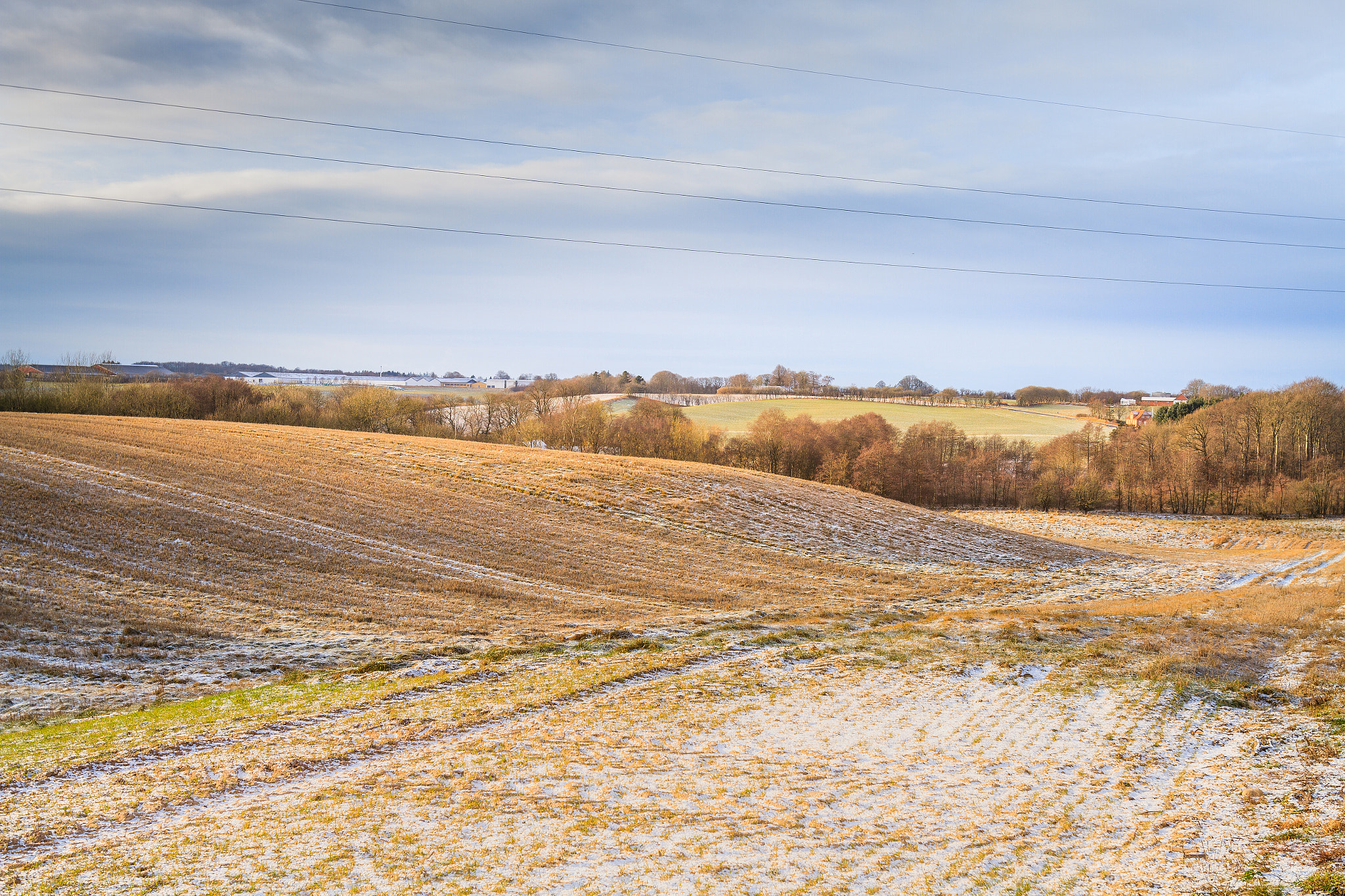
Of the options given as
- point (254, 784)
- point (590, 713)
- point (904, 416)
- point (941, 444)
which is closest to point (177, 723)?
point (254, 784)

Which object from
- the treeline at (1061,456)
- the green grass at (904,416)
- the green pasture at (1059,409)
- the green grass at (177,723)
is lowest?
the green grass at (177,723)

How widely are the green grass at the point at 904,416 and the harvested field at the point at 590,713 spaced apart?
77.2 m

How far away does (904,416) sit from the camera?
126250mm

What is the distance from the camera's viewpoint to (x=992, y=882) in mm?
8266

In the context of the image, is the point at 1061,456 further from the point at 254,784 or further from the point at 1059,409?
the point at 254,784

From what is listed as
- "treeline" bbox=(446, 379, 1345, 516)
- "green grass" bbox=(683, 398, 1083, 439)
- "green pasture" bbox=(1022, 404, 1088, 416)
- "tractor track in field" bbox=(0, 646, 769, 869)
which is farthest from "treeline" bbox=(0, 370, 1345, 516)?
"tractor track in field" bbox=(0, 646, 769, 869)

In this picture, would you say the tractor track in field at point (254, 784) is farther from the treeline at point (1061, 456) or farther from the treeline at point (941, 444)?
the treeline at point (1061, 456)

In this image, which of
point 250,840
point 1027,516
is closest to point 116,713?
point 250,840

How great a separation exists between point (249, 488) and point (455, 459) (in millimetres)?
14326

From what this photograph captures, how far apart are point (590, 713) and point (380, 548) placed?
652 inches

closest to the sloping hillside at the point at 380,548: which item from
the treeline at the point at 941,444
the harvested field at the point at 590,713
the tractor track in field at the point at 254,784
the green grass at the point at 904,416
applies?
the harvested field at the point at 590,713

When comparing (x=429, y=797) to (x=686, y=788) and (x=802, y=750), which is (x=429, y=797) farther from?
(x=802, y=750)

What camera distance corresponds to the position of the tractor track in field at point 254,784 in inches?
332

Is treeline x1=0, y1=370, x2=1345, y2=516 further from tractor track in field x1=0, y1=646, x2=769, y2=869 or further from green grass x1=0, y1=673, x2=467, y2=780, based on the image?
tractor track in field x1=0, y1=646, x2=769, y2=869
